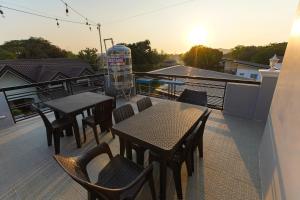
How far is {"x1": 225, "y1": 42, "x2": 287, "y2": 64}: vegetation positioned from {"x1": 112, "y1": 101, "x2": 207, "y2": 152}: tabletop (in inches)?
810

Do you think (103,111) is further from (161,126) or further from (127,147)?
(161,126)

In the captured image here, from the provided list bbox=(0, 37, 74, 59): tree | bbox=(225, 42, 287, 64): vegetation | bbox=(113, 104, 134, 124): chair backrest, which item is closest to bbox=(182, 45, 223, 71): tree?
bbox=(225, 42, 287, 64): vegetation

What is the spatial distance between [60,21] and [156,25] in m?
4.44

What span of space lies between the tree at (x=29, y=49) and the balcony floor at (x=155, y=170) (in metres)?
22.1

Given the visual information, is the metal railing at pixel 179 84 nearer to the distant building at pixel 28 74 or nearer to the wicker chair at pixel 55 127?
the wicker chair at pixel 55 127

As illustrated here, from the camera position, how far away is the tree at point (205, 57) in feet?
79.0

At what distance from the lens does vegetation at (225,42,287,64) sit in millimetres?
18650

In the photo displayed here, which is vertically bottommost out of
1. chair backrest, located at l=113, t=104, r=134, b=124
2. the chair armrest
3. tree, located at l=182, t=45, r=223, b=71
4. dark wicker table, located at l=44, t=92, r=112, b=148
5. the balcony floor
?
the balcony floor

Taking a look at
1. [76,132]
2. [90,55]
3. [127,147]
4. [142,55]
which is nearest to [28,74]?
[90,55]

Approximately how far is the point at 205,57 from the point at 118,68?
74.6ft

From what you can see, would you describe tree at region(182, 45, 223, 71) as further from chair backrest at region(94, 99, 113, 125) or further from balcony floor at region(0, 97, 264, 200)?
chair backrest at region(94, 99, 113, 125)

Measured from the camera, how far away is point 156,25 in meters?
7.26

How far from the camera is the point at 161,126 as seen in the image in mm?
1548

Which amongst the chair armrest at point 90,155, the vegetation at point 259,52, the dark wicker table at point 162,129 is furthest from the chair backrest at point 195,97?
the vegetation at point 259,52
